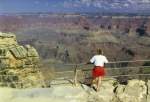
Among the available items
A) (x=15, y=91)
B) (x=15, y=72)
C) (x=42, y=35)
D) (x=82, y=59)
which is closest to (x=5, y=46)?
(x=15, y=72)

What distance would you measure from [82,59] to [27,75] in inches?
4454

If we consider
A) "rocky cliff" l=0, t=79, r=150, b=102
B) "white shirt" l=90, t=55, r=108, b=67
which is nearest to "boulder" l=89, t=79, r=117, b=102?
"rocky cliff" l=0, t=79, r=150, b=102

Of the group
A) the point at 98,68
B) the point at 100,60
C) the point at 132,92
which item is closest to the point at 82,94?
the point at 98,68

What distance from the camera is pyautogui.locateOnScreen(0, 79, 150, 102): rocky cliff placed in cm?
Result: 1487

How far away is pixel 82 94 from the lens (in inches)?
589

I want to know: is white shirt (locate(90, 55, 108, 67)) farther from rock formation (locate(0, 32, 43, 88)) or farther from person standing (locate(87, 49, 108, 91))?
rock formation (locate(0, 32, 43, 88))

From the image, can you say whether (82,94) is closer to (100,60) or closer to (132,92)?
(100,60)

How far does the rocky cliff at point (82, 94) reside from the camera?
14.9 meters

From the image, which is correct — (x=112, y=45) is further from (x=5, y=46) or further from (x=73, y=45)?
(x=5, y=46)

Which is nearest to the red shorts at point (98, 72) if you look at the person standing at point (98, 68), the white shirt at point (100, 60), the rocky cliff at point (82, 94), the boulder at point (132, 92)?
the person standing at point (98, 68)

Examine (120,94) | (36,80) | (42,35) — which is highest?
(120,94)

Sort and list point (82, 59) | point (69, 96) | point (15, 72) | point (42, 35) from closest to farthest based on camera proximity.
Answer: point (69, 96)
point (15, 72)
point (82, 59)
point (42, 35)

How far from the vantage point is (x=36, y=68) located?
923 inches

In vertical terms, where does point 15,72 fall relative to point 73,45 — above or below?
above
